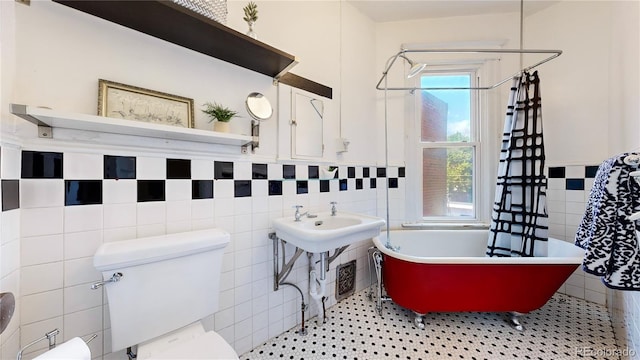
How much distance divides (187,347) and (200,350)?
0.21 feet

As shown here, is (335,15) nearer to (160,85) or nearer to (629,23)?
(160,85)

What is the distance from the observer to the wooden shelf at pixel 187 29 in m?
0.92

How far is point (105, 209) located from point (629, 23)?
3.26m

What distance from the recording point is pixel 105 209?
1.01 m

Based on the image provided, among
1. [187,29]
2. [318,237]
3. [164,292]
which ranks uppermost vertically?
[187,29]

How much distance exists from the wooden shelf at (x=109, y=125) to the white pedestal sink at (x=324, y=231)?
0.57 meters

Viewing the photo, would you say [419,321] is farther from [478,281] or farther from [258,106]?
[258,106]

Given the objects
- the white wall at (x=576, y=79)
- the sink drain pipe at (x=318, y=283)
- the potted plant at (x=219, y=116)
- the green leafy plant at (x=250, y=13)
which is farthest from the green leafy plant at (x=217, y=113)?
the white wall at (x=576, y=79)

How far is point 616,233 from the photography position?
0.88 metres

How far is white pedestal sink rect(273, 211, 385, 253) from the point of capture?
4.02 feet

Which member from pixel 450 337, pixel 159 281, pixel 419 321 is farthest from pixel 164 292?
pixel 450 337

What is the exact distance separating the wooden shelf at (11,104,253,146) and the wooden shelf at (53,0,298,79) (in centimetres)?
46

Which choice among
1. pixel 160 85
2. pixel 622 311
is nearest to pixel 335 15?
pixel 160 85

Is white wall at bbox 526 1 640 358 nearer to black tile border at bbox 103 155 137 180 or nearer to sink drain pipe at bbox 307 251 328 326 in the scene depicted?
sink drain pipe at bbox 307 251 328 326
